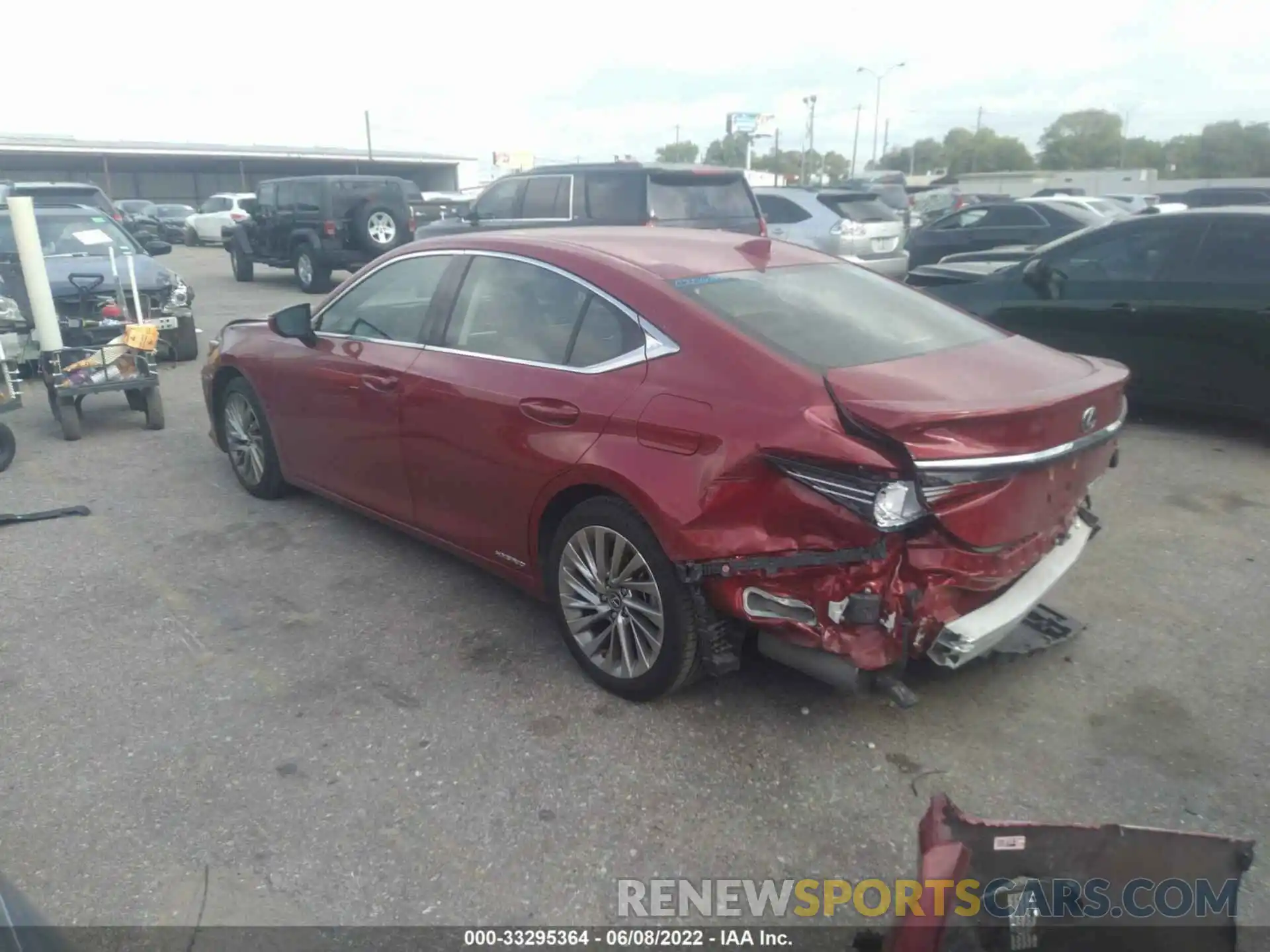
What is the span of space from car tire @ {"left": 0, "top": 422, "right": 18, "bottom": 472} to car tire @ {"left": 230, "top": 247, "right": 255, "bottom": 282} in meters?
12.4

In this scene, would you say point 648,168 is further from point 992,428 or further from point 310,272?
point 992,428

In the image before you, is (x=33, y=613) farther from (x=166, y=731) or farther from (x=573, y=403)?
(x=573, y=403)

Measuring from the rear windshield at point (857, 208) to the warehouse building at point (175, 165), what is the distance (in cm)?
3681

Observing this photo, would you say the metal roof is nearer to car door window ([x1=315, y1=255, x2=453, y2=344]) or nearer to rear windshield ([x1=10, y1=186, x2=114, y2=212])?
rear windshield ([x1=10, y1=186, x2=114, y2=212])

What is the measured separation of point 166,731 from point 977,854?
2.72m

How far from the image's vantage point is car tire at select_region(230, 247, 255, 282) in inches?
711

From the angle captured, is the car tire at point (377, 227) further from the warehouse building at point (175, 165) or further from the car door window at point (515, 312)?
the warehouse building at point (175, 165)

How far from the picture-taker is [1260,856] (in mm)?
2779

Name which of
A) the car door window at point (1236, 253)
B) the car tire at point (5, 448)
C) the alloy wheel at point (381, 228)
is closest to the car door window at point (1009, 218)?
the car door window at point (1236, 253)

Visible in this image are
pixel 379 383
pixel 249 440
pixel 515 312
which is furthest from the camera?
pixel 249 440

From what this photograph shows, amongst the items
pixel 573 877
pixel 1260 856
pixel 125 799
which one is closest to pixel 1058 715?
pixel 1260 856

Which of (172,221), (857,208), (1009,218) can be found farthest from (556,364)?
(172,221)

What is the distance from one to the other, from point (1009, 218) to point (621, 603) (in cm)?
1344

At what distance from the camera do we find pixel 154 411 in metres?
7.39
